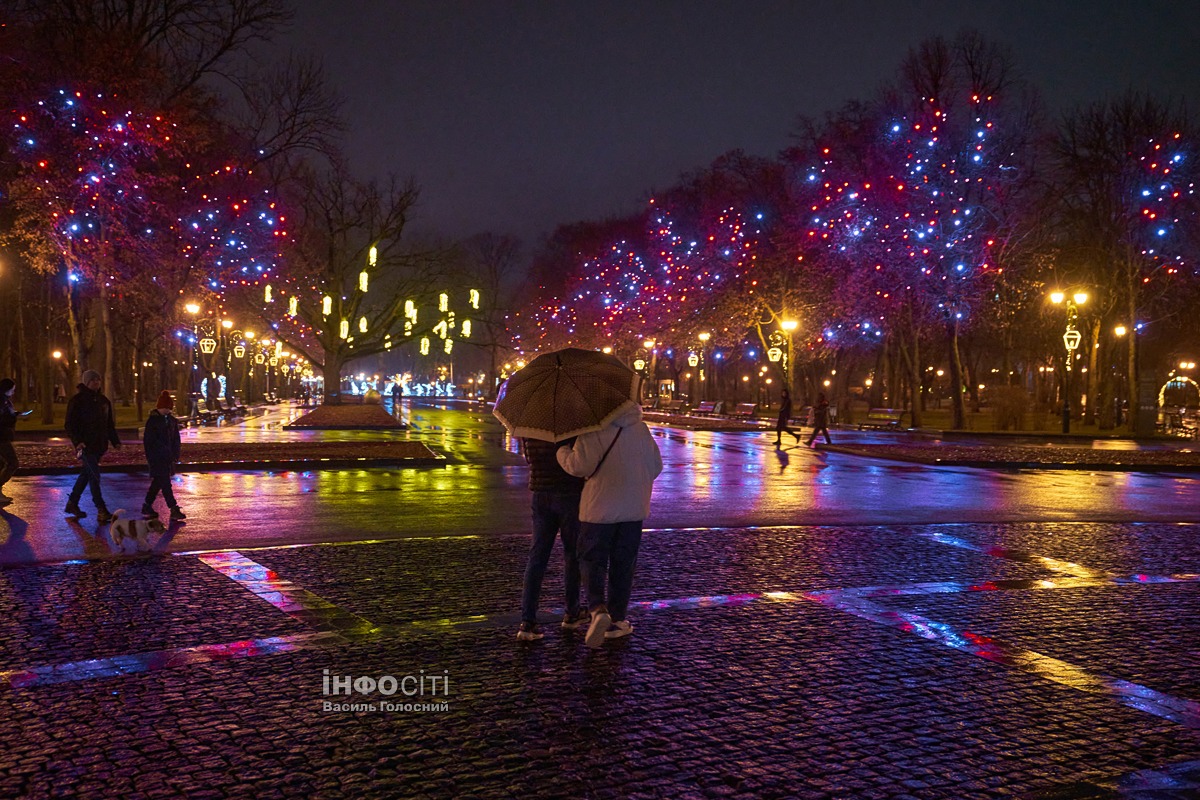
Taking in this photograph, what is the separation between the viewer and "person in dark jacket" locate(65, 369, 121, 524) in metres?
12.8

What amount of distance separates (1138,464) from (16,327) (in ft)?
180

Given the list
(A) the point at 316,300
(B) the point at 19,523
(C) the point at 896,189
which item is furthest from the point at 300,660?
(A) the point at 316,300

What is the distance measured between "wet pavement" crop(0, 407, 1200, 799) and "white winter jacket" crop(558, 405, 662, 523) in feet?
2.96

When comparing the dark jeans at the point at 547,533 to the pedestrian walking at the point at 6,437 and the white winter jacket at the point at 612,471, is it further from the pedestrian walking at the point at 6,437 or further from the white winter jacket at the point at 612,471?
the pedestrian walking at the point at 6,437

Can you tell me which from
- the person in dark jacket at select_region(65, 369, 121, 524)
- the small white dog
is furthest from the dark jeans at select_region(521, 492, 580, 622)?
the person in dark jacket at select_region(65, 369, 121, 524)

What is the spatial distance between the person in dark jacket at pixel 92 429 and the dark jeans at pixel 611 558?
26.6ft

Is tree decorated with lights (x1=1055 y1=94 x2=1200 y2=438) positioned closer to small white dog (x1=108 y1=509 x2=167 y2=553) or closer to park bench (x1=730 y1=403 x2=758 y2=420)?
park bench (x1=730 y1=403 x2=758 y2=420)

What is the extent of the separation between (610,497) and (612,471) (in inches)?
6.3

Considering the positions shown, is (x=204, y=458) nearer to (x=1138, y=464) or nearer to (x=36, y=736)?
(x=36, y=736)

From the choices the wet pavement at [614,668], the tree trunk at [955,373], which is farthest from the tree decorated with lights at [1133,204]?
the wet pavement at [614,668]

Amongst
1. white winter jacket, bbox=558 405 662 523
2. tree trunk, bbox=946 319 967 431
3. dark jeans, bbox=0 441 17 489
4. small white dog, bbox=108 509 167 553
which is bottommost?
small white dog, bbox=108 509 167 553

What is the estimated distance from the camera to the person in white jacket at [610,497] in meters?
6.57

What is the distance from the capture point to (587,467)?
257 inches

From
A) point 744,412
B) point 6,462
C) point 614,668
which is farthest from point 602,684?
point 744,412
